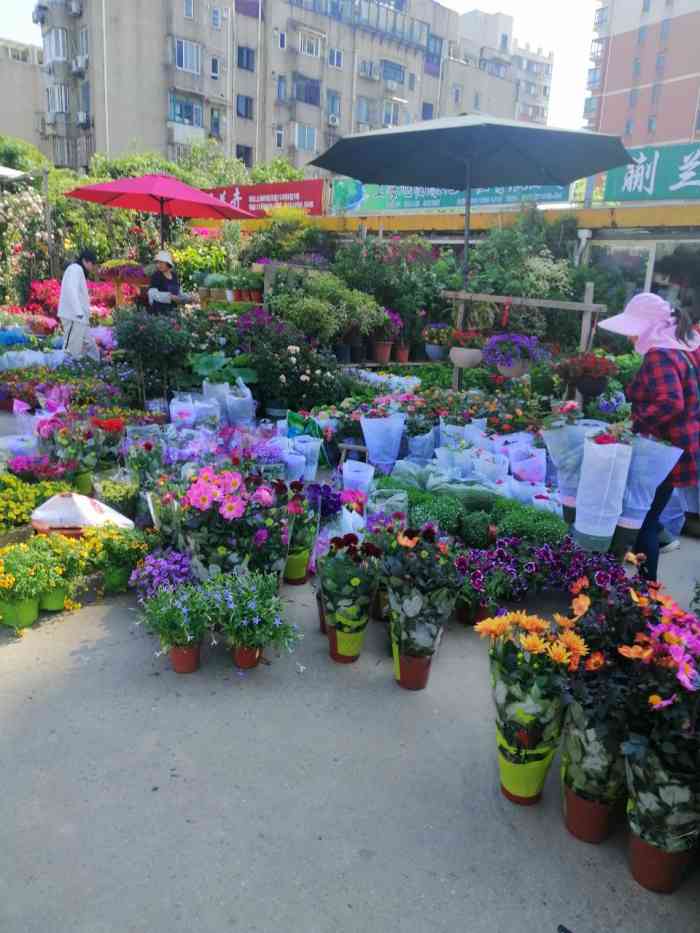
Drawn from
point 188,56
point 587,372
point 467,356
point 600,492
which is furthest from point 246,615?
point 188,56

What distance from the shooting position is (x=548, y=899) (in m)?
2.06

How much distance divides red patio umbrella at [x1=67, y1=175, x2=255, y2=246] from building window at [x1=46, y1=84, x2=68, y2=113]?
3170cm

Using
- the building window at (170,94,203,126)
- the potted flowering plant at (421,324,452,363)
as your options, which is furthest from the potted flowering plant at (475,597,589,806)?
the building window at (170,94,203,126)

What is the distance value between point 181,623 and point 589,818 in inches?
69.9

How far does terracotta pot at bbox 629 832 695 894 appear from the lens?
2.06 metres

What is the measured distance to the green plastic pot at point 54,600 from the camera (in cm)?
353

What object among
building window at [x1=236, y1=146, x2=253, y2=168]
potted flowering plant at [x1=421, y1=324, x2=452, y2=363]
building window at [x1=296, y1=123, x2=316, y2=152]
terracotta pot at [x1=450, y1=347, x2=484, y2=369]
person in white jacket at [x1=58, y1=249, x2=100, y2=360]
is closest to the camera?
terracotta pot at [x1=450, y1=347, x2=484, y2=369]

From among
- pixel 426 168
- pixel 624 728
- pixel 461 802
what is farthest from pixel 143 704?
pixel 426 168

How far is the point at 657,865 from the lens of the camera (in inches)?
81.7

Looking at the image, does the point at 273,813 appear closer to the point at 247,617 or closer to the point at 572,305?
the point at 247,617

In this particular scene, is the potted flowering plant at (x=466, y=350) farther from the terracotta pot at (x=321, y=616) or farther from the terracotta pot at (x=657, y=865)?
the terracotta pot at (x=657, y=865)

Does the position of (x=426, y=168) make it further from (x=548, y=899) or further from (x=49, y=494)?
(x=548, y=899)

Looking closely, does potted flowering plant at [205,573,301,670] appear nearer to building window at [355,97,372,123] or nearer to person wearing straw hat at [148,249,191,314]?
person wearing straw hat at [148,249,191,314]

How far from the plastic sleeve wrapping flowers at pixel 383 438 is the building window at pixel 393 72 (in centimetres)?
4675
